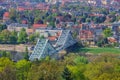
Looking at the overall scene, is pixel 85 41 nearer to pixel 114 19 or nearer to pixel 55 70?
pixel 114 19

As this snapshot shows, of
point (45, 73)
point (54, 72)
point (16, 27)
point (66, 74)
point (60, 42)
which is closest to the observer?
point (45, 73)

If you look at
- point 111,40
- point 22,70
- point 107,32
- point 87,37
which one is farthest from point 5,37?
point 22,70

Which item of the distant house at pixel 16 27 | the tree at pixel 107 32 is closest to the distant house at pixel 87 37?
the tree at pixel 107 32

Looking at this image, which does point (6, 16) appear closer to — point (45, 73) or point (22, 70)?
point (22, 70)

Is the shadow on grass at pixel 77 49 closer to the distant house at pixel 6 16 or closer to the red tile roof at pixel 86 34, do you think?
the red tile roof at pixel 86 34

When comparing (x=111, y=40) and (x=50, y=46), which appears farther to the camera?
(x=111, y=40)

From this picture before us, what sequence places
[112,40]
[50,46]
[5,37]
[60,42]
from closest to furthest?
[50,46] → [60,42] → [112,40] → [5,37]

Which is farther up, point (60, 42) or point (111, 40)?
point (60, 42)

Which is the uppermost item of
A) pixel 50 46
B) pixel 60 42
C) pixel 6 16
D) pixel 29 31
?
pixel 50 46

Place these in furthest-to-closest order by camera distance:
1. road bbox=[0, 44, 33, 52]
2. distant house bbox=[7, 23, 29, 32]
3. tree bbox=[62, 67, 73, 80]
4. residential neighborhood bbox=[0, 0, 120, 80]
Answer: distant house bbox=[7, 23, 29, 32] → road bbox=[0, 44, 33, 52] → residential neighborhood bbox=[0, 0, 120, 80] → tree bbox=[62, 67, 73, 80]

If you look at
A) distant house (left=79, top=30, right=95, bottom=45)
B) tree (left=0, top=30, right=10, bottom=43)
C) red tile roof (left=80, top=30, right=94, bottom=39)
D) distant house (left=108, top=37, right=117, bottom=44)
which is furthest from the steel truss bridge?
tree (left=0, top=30, right=10, bottom=43)

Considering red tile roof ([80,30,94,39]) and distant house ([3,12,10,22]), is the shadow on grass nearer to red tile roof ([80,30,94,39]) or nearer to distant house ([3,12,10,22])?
Result: red tile roof ([80,30,94,39])

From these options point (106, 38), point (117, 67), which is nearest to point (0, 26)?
point (106, 38)
